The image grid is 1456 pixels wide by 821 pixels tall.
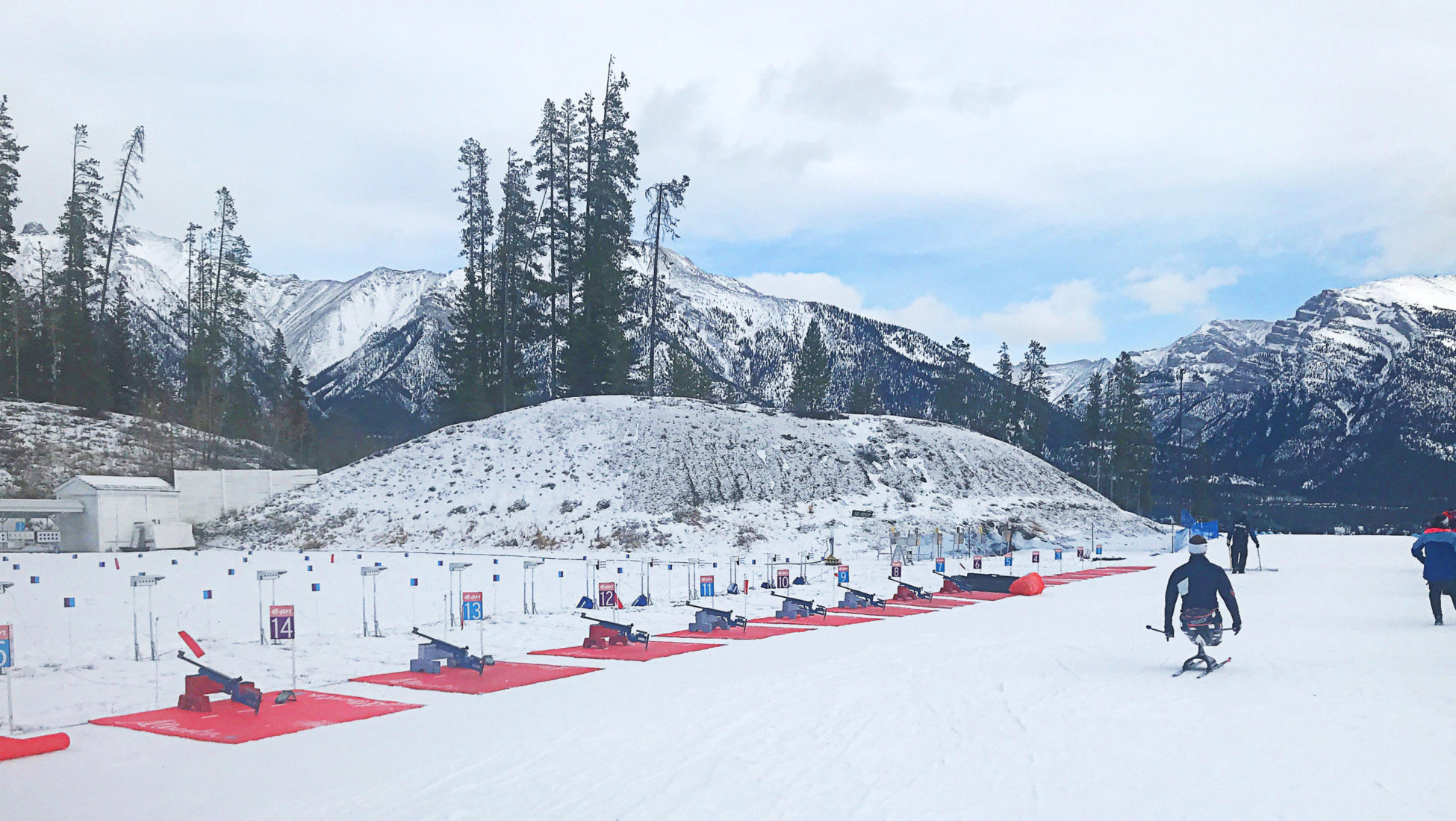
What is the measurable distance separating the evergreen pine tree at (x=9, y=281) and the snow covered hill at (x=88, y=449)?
16.9 ft

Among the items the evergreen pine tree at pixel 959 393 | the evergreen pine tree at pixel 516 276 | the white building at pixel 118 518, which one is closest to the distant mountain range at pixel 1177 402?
the evergreen pine tree at pixel 959 393

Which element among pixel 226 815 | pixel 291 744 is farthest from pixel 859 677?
pixel 226 815

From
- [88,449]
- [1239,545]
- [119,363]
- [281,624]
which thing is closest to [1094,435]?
[1239,545]

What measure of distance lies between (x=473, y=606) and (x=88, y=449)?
4493 cm

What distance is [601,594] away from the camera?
59.9 feet

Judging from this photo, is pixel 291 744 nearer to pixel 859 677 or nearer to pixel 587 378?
pixel 859 677

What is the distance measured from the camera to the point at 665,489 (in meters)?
44.0

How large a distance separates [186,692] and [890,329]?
163 m

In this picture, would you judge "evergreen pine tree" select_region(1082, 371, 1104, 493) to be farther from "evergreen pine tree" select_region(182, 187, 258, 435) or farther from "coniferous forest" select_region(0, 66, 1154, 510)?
"evergreen pine tree" select_region(182, 187, 258, 435)

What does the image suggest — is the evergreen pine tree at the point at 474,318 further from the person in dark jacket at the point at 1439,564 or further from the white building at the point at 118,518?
the person in dark jacket at the point at 1439,564

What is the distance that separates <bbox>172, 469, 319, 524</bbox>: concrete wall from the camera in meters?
42.8

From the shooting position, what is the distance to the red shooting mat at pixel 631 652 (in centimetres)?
1488

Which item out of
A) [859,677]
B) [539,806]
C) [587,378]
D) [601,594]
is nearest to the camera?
[539,806]

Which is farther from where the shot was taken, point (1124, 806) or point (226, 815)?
point (226, 815)
